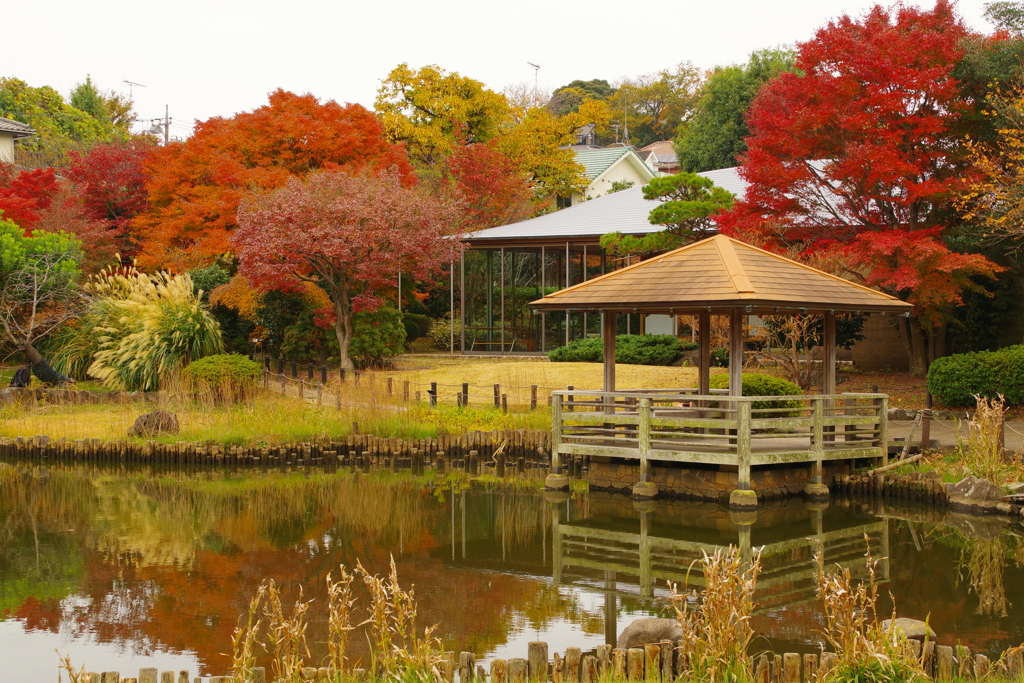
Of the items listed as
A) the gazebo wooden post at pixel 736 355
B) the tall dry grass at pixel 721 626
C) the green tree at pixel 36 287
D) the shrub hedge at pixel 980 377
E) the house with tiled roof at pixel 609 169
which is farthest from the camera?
the house with tiled roof at pixel 609 169

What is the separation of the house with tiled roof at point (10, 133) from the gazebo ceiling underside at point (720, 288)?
30902 millimetres

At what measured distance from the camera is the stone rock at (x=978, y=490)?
12000 millimetres

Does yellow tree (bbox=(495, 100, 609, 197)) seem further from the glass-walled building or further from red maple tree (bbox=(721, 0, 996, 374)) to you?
red maple tree (bbox=(721, 0, 996, 374))

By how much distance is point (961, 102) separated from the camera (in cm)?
1717

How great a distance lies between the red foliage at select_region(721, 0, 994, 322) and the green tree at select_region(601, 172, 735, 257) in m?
1.59

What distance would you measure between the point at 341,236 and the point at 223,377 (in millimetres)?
3973

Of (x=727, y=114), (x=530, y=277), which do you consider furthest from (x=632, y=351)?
(x=727, y=114)

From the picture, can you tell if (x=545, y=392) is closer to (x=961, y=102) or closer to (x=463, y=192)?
(x=961, y=102)

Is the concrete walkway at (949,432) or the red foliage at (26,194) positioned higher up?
the red foliage at (26,194)

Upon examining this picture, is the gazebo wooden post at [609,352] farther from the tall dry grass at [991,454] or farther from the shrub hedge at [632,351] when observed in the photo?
the shrub hedge at [632,351]

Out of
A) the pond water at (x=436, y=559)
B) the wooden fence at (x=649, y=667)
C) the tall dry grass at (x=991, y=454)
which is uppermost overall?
the tall dry grass at (x=991, y=454)

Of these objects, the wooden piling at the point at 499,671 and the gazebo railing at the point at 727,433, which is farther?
the gazebo railing at the point at 727,433

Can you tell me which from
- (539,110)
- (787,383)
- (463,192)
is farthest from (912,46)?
(539,110)

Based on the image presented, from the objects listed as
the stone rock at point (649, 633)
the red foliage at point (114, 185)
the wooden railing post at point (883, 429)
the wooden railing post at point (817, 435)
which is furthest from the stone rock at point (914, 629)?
the red foliage at point (114, 185)
